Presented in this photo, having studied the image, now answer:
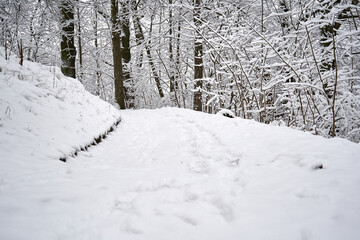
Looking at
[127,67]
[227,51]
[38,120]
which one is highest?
[127,67]

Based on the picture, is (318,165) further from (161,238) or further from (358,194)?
(161,238)

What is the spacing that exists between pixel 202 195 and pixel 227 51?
454 cm

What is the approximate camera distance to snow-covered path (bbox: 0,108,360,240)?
142 centimetres

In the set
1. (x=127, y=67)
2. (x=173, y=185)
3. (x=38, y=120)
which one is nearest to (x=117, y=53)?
(x=127, y=67)

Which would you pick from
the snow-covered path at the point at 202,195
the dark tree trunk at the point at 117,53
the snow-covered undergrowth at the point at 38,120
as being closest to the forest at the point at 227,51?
the dark tree trunk at the point at 117,53

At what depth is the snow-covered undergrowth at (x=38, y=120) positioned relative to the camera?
2.44 m

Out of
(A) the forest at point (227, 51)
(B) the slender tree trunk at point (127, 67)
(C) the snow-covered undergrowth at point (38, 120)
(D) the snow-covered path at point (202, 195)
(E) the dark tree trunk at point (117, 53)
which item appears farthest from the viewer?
(B) the slender tree trunk at point (127, 67)

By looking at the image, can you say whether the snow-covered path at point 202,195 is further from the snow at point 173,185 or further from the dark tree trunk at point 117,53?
the dark tree trunk at point 117,53

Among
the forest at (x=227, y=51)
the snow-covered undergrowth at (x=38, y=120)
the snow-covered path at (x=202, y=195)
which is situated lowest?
the snow-covered path at (x=202, y=195)

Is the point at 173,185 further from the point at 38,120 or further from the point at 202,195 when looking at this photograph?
the point at 38,120

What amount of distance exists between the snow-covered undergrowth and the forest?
1.36m

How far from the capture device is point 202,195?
77.6 inches

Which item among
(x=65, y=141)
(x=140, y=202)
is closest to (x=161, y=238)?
(x=140, y=202)

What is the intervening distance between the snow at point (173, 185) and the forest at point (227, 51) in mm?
1452
